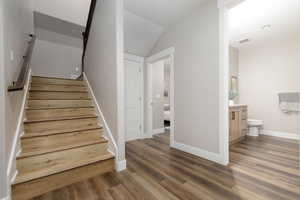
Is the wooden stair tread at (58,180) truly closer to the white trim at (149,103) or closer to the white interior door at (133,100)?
the white interior door at (133,100)

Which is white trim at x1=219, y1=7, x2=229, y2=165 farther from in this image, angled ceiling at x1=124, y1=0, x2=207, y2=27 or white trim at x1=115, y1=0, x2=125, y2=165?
white trim at x1=115, y1=0, x2=125, y2=165

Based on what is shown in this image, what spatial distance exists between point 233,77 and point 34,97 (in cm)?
515

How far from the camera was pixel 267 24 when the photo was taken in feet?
9.62

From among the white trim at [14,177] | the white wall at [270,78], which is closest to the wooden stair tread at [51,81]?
the white trim at [14,177]

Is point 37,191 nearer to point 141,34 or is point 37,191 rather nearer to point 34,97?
point 34,97

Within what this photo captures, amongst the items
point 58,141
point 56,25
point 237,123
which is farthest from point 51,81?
point 237,123

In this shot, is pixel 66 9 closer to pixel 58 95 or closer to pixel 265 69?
pixel 58 95

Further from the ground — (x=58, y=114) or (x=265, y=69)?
(x=265, y=69)

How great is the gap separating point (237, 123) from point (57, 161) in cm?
355

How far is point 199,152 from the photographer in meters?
2.38

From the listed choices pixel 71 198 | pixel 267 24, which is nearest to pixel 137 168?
pixel 71 198

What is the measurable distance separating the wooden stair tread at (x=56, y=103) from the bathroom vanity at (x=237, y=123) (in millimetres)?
3067

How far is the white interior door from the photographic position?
3.45 meters

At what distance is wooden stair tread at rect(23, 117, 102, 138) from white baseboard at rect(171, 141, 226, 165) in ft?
5.29
